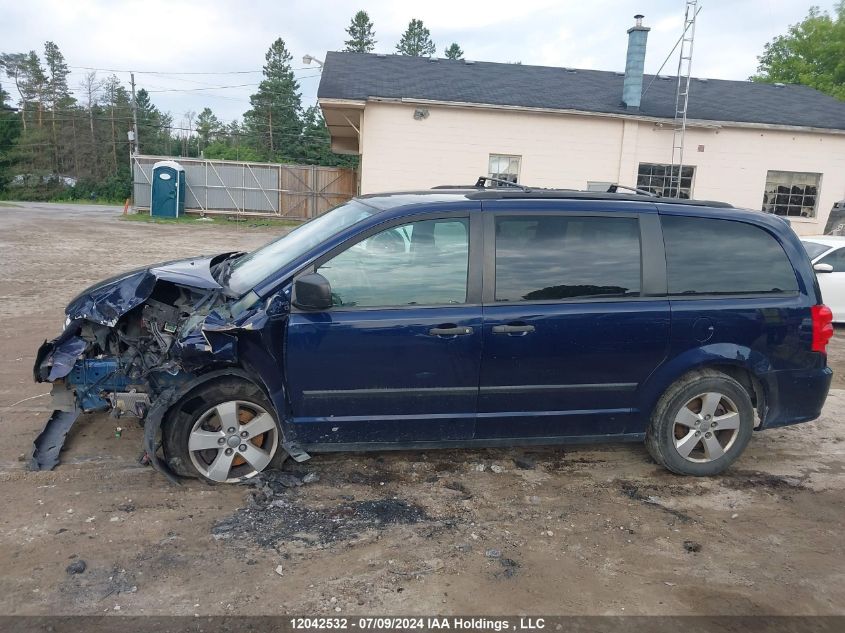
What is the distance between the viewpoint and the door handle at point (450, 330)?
3865mm

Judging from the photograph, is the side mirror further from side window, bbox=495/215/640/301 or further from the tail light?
the tail light

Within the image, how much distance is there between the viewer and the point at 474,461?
14.8ft

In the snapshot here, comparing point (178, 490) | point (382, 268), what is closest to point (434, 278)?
point (382, 268)

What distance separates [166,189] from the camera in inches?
1014

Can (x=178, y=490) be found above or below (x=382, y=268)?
below

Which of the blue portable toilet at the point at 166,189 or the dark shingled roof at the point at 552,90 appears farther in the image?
the blue portable toilet at the point at 166,189

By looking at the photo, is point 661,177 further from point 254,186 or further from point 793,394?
point 254,186

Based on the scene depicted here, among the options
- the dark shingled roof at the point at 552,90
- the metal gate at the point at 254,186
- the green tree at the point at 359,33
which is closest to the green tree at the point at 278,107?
the green tree at the point at 359,33

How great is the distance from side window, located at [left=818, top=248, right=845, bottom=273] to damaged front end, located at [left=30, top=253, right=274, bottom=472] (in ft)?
29.4

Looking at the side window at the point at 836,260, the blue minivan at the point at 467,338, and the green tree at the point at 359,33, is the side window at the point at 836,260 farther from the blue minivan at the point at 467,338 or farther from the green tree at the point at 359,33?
the green tree at the point at 359,33

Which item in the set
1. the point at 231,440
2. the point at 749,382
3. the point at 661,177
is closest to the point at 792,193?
the point at 661,177

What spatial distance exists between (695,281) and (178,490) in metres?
3.56

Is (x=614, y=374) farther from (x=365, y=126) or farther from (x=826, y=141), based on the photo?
(x=826, y=141)

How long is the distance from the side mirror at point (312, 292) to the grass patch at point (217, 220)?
21908 millimetres
